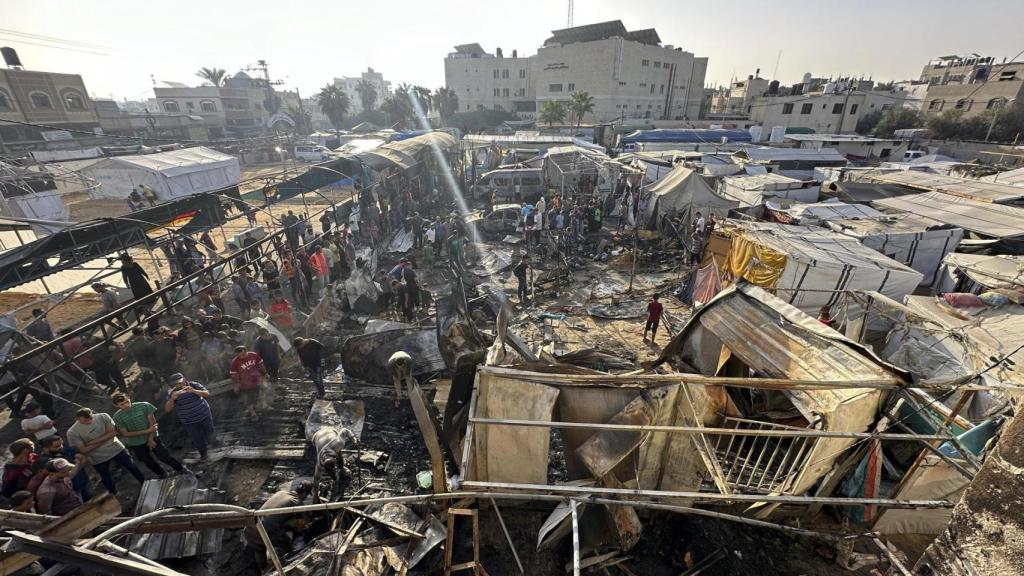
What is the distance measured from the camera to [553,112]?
48250 mm

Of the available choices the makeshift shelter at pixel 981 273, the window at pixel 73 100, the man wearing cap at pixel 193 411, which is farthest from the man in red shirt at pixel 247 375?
the window at pixel 73 100

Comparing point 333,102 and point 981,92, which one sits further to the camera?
point 333,102

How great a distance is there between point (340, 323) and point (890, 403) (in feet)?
35.9

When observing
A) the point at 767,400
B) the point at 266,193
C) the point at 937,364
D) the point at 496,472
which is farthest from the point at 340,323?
the point at 937,364

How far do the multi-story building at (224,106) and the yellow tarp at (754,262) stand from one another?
57603mm

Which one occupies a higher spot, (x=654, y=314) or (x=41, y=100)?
(x=41, y=100)

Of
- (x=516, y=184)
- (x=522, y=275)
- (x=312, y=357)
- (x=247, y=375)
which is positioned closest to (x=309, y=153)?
(x=516, y=184)

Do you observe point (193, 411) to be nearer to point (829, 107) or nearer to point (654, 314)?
point (654, 314)

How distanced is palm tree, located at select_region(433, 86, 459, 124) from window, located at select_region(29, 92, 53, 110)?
42.6m

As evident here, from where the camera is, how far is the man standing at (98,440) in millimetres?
5219

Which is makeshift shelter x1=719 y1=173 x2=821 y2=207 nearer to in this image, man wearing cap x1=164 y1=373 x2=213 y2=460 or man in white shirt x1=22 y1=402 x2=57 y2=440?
man wearing cap x1=164 y1=373 x2=213 y2=460

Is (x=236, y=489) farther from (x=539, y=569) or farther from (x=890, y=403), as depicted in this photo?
(x=890, y=403)

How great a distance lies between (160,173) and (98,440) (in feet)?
82.2

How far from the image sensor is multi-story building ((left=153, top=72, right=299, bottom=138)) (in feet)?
181
